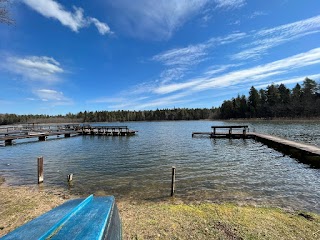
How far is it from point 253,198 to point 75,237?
7496 mm

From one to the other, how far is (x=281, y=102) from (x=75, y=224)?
103 m

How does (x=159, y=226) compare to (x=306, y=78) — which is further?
(x=306, y=78)

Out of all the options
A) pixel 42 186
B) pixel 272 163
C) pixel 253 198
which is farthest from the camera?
pixel 272 163

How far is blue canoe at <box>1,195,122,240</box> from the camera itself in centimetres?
340

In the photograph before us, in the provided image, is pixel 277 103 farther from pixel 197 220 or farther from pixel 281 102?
pixel 197 220

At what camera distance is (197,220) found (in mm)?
6164

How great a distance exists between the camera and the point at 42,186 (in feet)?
36.3

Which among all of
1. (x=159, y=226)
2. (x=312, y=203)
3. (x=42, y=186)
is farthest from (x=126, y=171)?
(x=312, y=203)

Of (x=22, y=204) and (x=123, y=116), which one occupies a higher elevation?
(x=123, y=116)

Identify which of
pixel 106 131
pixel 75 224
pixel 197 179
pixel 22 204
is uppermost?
pixel 75 224

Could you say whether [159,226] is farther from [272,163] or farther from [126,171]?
[272,163]

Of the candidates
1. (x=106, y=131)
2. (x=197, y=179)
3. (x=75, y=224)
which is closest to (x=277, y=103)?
(x=106, y=131)

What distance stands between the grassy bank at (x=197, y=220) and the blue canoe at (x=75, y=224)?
1371 mm

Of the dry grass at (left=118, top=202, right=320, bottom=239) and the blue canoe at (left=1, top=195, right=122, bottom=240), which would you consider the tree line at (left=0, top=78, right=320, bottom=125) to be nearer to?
the dry grass at (left=118, top=202, right=320, bottom=239)
